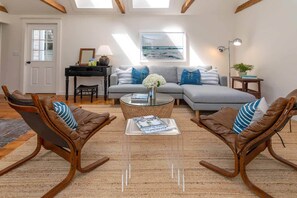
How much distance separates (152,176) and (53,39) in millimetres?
5091

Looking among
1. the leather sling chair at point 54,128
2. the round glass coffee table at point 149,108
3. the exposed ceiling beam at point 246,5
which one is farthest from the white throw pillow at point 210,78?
the leather sling chair at point 54,128

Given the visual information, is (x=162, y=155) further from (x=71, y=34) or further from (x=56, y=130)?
(x=71, y=34)

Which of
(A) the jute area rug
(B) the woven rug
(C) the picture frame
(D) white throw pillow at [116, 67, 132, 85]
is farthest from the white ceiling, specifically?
(A) the jute area rug

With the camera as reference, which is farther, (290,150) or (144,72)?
(144,72)

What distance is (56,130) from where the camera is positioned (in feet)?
4.58

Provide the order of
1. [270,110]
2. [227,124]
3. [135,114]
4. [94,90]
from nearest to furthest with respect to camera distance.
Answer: [270,110], [227,124], [135,114], [94,90]

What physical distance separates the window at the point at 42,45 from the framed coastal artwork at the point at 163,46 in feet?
8.03

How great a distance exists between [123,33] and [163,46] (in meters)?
1.11

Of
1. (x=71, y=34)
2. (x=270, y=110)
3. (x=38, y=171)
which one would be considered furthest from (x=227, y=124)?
(x=71, y=34)

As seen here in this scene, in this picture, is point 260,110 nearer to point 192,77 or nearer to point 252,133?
point 252,133

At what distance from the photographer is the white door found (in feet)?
17.8

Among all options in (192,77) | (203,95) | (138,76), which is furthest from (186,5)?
→ (203,95)

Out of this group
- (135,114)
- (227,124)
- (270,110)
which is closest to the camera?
(270,110)

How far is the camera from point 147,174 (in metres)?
1.67
